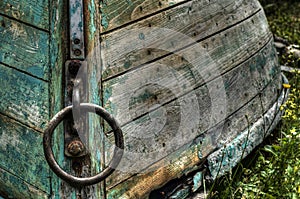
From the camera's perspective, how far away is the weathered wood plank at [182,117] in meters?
2.32

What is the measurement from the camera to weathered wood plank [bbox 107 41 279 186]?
2.32 metres

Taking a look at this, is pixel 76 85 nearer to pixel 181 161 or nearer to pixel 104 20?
pixel 104 20

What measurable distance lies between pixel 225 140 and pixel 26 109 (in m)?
1.13

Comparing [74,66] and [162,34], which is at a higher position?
[162,34]

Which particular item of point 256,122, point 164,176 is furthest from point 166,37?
point 256,122

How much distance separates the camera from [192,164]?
8.63 feet

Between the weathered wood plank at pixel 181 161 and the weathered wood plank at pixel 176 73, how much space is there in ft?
0.91

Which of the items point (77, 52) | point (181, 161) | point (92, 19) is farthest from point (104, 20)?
point (181, 161)

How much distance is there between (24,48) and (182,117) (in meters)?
0.80

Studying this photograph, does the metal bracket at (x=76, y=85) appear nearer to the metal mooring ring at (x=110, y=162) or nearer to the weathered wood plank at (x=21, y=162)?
the metal mooring ring at (x=110, y=162)

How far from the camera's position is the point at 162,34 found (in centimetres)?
235

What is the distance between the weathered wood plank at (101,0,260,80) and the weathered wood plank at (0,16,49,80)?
0.24 m

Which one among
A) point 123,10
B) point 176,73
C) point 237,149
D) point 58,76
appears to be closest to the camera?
point 58,76

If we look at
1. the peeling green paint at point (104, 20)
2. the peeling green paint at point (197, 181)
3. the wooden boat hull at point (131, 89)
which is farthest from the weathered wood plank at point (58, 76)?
the peeling green paint at point (197, 181)
